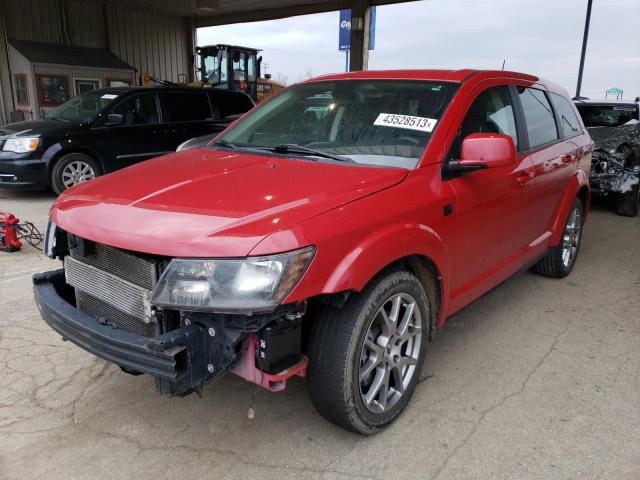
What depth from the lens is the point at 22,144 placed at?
761 centimetres

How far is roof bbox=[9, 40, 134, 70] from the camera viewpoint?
640 inches

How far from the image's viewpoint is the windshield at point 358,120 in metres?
2.81

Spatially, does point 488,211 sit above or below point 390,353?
above

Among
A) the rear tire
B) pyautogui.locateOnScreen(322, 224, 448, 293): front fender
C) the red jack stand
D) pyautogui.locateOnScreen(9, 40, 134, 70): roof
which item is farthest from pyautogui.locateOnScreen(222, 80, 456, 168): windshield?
pyautogui.locateOnScreen(9, 40, 134, 70): roof

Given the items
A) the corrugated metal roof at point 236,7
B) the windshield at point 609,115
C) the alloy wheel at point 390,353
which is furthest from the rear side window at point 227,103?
the corrugated metal roof at point 236,7

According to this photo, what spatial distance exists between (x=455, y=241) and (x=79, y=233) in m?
1.88

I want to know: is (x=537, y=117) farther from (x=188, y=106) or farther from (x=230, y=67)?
(x=230, y=67)

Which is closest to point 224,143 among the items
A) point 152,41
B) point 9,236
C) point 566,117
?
point 566,117

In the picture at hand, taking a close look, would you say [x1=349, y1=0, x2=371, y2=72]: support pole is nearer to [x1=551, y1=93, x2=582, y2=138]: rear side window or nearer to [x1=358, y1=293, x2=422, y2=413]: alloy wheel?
[x1=551, y1=93, x2=582, y2=138]: rear side window

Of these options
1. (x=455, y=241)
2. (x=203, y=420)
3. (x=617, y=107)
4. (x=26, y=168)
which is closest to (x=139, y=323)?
(x=203, y=420)

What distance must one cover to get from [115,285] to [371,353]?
3.95ft

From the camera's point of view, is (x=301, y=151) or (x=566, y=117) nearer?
(x=301, y=151)

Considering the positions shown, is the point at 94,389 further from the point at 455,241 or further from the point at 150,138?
the point at 150,138

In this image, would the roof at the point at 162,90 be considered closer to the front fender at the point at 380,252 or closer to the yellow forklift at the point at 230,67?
the front fender at the point at 380,252
